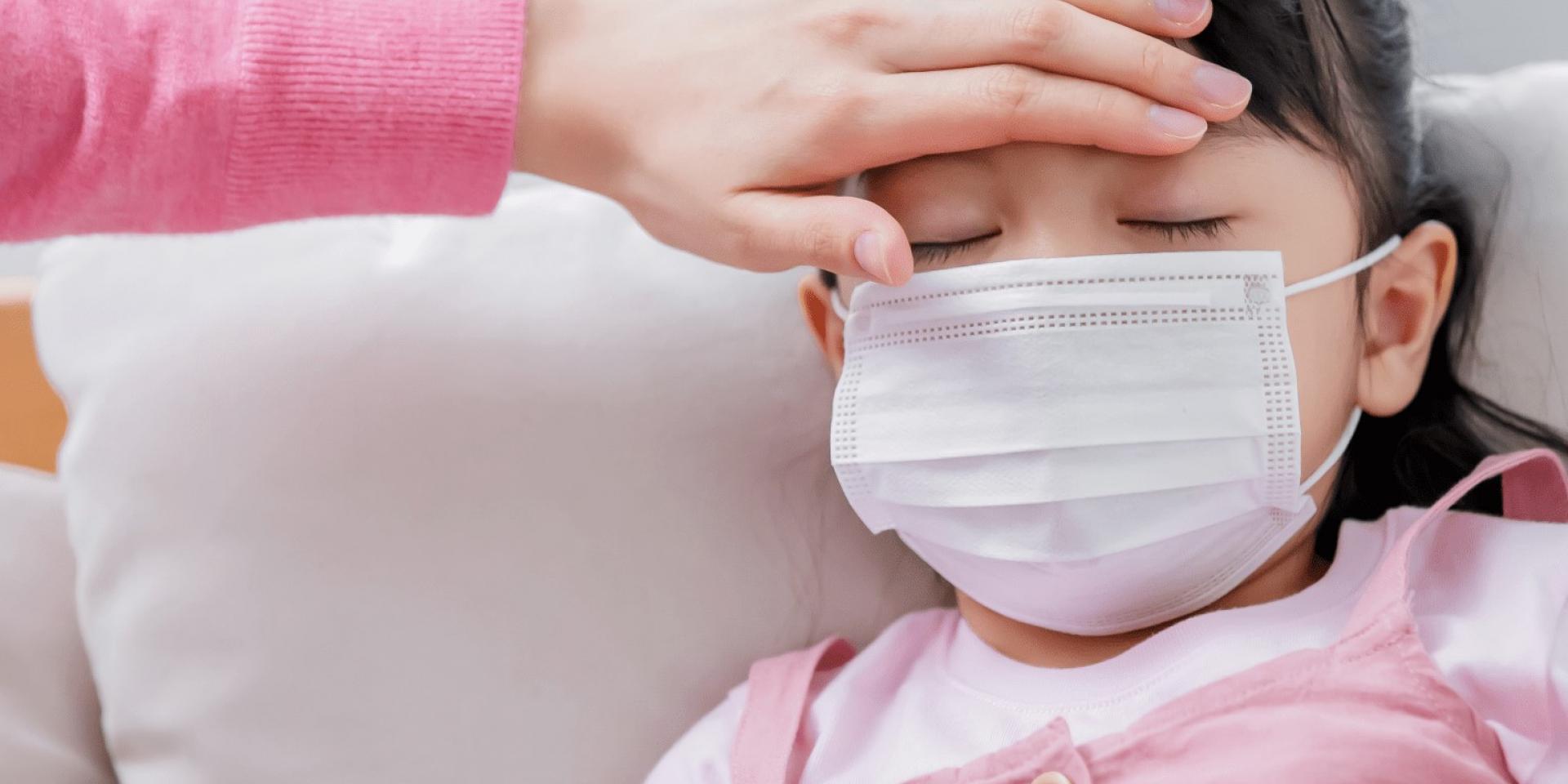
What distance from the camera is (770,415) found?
1.27 metres

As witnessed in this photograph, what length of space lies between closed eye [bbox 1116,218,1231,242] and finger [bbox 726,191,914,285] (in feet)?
0.55

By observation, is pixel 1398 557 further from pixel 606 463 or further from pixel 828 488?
pixel 606 463

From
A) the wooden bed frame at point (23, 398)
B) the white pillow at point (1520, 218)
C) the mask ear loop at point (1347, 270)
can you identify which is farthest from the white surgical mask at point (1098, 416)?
the wooden bed frame at point (23, 398)

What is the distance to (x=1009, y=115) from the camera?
35.9 inches

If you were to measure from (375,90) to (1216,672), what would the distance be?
724 millimetres

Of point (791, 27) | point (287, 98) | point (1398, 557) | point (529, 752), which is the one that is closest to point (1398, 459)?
point (1398, 557)

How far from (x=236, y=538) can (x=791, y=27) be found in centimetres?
63

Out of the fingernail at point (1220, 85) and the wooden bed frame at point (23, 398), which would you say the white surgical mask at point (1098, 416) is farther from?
the wooden bed frame at point (23, 398)

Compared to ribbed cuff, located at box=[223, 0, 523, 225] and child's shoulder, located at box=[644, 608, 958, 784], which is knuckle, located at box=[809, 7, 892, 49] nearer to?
ribbed cuff, located at box=[223, 0, 523, 225]

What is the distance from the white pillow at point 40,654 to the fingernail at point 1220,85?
1006mm

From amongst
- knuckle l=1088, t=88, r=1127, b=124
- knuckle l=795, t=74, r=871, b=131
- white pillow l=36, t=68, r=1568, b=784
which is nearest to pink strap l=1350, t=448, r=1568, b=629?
white pillow l=36, t=68, r=1568, b=784

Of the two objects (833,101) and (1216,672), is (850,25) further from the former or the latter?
(1216,672)

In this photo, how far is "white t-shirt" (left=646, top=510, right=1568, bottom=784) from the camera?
0.92 meters

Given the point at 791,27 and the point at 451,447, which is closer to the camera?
the point at 791,27
